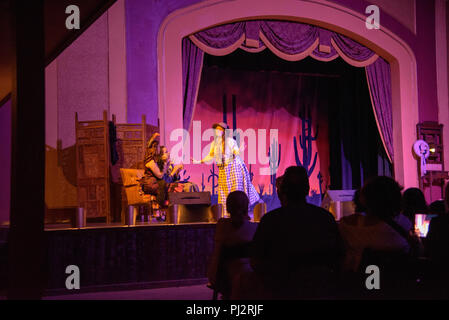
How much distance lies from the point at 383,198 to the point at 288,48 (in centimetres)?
634

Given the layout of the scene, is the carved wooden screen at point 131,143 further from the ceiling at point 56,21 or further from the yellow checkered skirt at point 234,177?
the ceiling at point 56,21

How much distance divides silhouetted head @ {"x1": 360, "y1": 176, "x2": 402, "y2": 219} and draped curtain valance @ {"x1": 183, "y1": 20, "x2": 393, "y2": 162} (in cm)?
572

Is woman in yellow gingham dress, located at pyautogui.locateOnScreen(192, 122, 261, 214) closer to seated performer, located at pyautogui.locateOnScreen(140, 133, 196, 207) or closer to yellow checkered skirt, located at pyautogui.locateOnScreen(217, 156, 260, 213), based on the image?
yellow checkered skirt, located at pyautogui.locateOnScreen(217, 156, 260, 213)

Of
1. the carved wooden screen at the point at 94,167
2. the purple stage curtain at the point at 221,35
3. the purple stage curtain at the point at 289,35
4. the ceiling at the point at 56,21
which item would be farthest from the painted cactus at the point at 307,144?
the ceiling at the point at 56,21

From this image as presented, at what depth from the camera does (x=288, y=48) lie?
806cm

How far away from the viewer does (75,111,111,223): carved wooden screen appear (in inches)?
242

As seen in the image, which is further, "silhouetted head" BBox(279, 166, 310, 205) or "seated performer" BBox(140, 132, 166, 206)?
"seated performer" BBox(140, 132, 166, 206)

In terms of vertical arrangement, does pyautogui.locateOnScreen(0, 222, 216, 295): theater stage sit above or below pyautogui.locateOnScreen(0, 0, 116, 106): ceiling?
below

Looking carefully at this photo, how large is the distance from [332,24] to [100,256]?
6029 mm

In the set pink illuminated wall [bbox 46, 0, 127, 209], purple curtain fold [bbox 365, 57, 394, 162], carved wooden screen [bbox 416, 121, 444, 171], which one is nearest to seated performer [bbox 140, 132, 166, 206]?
pink illuminated wall [bbox 46, 0, 127, 209]

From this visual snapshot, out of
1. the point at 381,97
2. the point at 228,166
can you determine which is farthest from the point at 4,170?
the point at 381,97

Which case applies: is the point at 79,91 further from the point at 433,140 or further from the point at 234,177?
the point at 433,140

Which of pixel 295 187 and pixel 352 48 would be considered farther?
pixel 352 48
